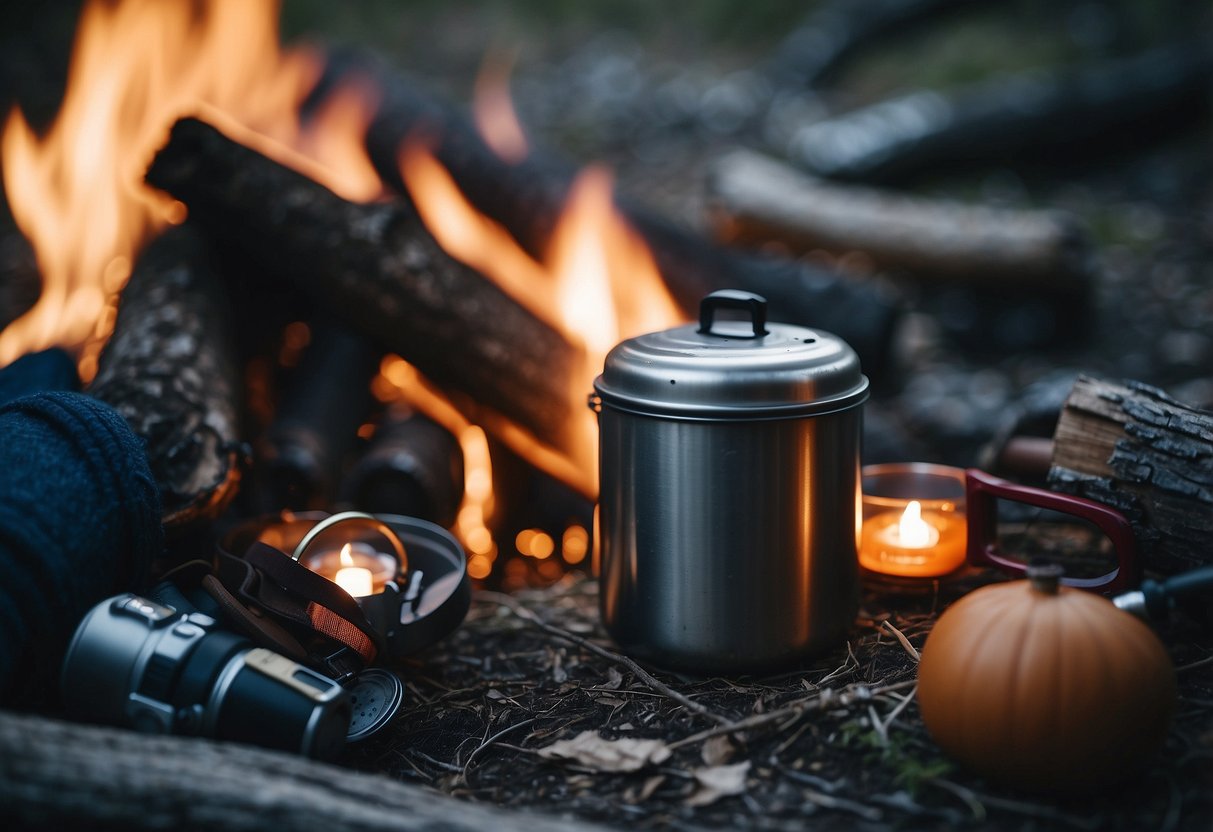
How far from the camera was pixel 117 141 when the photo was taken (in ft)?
13.4

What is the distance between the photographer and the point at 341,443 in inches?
141

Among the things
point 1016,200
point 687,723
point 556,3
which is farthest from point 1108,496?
point 556,3

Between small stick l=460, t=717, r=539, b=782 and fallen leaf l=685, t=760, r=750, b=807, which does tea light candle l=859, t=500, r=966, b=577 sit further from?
small stick l=460, t=717, r=539, b=782

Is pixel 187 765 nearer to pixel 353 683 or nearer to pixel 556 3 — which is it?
pixel 353 683

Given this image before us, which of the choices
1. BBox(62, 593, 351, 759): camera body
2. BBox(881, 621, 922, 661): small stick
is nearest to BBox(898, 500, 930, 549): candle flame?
BBox(881, 621, 922, 661): small stick

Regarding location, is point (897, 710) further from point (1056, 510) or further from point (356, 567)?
point (356, 567)

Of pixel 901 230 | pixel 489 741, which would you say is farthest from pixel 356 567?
pixel 901 230

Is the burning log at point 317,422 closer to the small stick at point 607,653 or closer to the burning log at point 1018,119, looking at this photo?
the small stick at point 607,653

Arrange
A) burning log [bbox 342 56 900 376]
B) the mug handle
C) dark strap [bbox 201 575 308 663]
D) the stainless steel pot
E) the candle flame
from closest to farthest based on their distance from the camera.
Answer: dark strap [bbox 201 575 308 663] < the stainless steel pot < the mug handle < the candle flame < burning log [bbox 342 56 900 376]

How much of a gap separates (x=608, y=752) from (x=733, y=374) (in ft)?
2.86

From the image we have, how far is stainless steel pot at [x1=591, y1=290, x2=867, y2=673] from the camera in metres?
2.20

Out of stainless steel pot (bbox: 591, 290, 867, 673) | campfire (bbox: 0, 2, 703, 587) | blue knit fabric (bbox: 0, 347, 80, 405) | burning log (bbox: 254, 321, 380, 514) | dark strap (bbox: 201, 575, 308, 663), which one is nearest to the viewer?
dark strap (bbox: 201, 575, 308, 663)

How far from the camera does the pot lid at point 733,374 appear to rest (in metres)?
2.17

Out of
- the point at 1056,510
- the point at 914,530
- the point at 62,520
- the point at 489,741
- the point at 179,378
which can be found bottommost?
the point at 489,741
